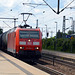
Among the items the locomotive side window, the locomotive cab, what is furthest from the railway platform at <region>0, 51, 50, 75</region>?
the locomotive side window

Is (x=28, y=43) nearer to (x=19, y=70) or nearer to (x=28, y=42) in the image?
(x=28, y=42)

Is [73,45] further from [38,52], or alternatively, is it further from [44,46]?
[38,52]

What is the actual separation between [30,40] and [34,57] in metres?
1.49

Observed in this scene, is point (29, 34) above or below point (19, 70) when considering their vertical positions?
above

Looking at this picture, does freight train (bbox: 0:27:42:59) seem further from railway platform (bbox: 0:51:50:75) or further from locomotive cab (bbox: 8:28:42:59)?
railway platform (bbox: 0:51:50:75)

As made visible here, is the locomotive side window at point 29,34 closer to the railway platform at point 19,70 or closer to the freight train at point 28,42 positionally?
the freight train at point 28,42

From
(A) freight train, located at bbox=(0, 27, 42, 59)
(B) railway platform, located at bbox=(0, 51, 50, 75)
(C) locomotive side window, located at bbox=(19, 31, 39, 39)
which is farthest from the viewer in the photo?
(C) locomotive side window, located at bbox=(19, 31, 39, 39)

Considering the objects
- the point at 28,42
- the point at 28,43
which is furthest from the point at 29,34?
the point at 28,43

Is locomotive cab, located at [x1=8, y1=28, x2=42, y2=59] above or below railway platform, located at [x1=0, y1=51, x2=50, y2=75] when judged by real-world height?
above

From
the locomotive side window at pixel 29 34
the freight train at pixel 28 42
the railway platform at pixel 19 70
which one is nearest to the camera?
the railway platform at pixel 19 70

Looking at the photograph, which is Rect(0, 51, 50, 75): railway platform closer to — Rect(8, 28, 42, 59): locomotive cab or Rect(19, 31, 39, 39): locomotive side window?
Rect(8, 28, 42, 59): locomotive cab

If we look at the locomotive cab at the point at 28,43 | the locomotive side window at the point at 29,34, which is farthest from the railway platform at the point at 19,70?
the locomotive side window at the point at 29,34

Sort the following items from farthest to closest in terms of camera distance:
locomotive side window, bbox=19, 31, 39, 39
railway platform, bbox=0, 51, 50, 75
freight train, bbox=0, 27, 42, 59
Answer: locomotive side window, bbox=19, 31, 39, 39, freight train, bbox=0, 27, 42, 59, railway platform, bbox=0, 51, 50, 75

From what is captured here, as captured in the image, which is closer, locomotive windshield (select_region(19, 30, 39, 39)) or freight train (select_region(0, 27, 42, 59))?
freight train (select_region(0, 27, 42, 59))
